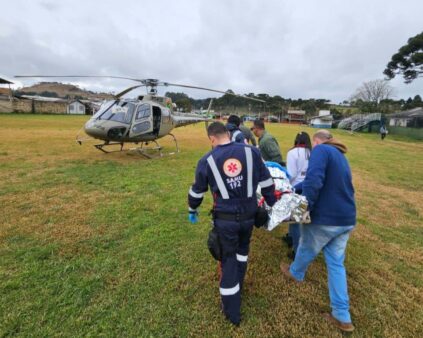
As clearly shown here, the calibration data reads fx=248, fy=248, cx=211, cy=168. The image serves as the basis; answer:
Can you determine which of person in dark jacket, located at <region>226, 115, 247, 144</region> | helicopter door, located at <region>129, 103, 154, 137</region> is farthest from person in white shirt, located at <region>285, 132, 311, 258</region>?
helicopter door, located at <region>129, 103, 154, 137</region>

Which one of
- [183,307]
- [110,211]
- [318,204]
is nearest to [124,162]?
[110,211]

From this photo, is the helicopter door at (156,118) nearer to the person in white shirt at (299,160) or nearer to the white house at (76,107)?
the person in white shirt at (299,160)

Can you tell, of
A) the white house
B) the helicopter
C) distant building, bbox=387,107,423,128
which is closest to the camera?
the helicopter

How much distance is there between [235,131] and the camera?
514cm

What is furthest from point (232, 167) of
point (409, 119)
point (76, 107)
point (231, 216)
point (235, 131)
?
point (76, 107)

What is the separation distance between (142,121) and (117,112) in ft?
2.95

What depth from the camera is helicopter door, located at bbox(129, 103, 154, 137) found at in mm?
8949

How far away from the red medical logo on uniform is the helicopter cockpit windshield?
731 centimetres

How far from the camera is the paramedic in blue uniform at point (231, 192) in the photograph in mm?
2342

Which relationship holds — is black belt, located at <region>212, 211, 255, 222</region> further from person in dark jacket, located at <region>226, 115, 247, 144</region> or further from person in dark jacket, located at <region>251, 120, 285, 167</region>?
person in dark jacket, located at <region>226, 115, 247, 144</region>

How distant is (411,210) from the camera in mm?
5895

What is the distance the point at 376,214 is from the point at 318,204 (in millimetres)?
4061

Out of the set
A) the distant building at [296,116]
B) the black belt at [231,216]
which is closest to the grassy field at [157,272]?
the black belt at [231,216]

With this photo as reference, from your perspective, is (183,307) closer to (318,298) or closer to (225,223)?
(225,223)
